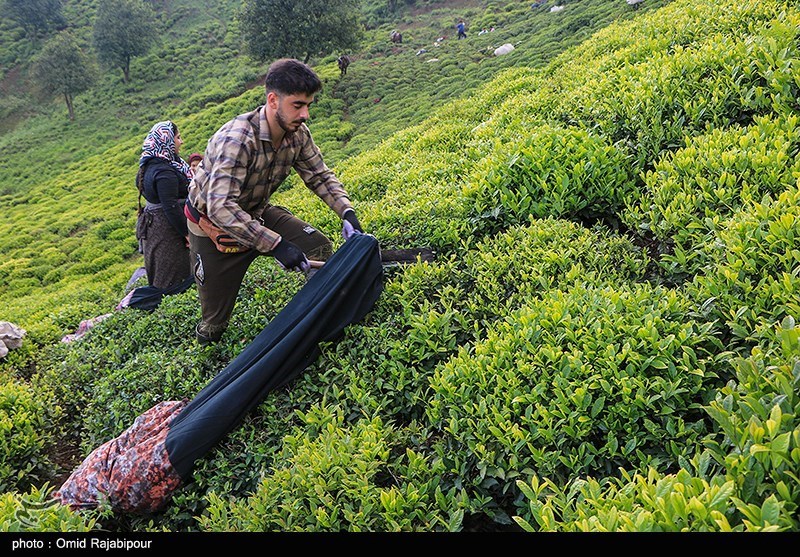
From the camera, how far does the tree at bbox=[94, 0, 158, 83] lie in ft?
151

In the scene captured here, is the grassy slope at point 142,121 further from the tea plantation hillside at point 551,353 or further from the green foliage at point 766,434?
the green foliage at point 766,434

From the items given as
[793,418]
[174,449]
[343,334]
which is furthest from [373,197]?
[793,418]

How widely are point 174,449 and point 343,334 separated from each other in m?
1.60

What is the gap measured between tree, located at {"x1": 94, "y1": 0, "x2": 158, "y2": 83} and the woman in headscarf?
4741cm

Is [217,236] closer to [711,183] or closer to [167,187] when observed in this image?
[167,187]

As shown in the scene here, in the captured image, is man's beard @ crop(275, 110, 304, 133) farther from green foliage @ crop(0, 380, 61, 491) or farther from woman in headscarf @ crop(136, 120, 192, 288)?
green foliage @ crop(0, 380, 61, 491)

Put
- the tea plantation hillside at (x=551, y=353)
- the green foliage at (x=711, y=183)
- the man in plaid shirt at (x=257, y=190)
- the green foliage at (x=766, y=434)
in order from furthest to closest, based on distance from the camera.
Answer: the man in plaid shirt at (x=257, y=190), the green foliage at (x=711, y=183), the tea plantation hillside at (x=551, y=353), the green foliage at (x=766, y=434)

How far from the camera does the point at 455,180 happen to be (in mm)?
6777

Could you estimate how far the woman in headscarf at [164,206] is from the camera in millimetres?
6703

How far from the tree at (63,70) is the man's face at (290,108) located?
45190 millimetres

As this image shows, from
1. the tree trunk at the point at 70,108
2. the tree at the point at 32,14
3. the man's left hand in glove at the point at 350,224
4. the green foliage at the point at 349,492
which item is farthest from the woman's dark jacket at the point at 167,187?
the tree at the point at 32,14

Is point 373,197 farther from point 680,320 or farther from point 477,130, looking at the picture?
point 680,320

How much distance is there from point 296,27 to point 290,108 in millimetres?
33238

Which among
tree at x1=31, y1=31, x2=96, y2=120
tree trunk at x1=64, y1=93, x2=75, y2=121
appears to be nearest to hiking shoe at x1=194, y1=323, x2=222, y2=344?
tree trunk at x1=64, y1=93, x2=75, y2=121
